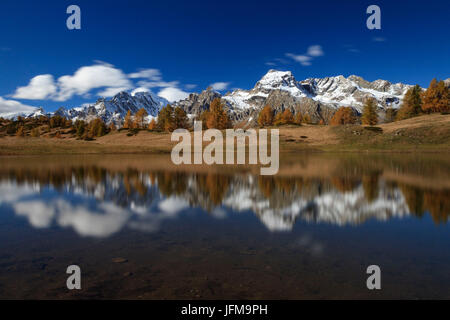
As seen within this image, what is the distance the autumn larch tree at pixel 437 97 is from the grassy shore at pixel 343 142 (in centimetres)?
1605

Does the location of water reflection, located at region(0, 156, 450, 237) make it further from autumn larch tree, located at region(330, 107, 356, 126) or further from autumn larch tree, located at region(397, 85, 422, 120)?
autumn larch tree, located at region(330, 107, 356, 126)

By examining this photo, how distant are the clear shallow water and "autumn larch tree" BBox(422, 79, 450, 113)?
10484 centimetres

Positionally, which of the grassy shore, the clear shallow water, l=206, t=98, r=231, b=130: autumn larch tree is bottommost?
the clear shallow water

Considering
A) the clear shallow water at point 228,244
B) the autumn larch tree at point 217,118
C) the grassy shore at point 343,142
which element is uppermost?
the autumn larch tree at point 217,118

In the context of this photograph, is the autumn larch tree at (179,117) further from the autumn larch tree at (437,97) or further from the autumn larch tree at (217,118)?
the autumn larch tree at (437,97)

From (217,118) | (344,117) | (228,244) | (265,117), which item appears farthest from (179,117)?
(228,244)

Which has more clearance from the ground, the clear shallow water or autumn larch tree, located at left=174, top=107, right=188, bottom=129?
autumn larch tree, located at left=174, top=107, right=188, bottom=129

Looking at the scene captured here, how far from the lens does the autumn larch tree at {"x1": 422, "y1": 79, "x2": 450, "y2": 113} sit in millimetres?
99500

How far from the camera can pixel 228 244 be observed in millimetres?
9648

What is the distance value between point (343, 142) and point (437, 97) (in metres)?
49.3

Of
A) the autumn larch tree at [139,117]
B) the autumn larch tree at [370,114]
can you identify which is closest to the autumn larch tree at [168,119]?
the autumn larch tree at [139,117]

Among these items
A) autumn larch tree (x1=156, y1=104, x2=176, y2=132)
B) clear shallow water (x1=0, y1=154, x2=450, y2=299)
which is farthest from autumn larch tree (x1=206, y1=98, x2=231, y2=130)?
clear shallow water (x1=0, y1=154, x2=450, y2=299)

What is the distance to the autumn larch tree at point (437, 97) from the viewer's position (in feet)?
326

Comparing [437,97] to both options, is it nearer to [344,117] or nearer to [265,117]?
[344,117]
